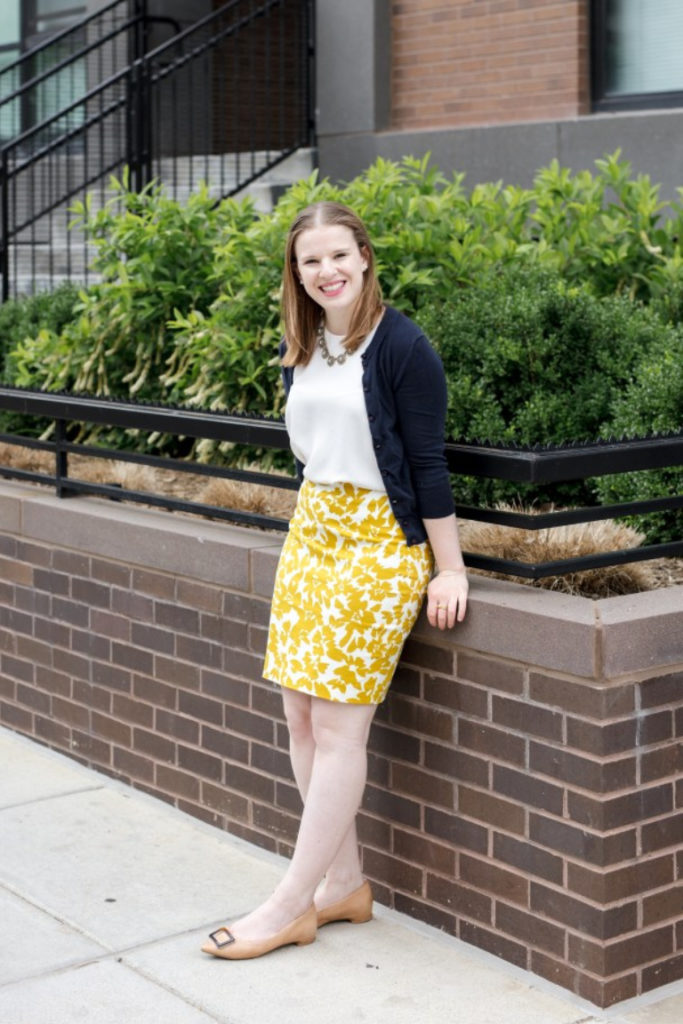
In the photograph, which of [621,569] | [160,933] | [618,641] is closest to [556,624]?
[618,641]

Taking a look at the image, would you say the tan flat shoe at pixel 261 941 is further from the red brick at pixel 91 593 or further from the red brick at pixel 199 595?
the red brick at pixel 91 593

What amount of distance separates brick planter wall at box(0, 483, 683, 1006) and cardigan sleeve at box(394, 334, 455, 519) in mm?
286

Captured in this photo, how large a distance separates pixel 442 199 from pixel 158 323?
4.60ft

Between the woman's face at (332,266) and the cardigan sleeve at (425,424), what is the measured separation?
209mm

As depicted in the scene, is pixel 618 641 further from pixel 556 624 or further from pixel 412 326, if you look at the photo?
pixel 412 326

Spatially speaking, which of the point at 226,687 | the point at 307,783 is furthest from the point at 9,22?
the point at 307,783

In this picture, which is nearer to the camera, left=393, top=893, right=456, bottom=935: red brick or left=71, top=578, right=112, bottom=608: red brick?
left=393, top=893, right=456, bottom=935: red brick

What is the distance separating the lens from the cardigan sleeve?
3.74m

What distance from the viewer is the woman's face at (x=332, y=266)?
12.4 feet

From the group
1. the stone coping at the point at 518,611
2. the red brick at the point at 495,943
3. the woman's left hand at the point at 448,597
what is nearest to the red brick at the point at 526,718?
the stone coping at the point at 518,611

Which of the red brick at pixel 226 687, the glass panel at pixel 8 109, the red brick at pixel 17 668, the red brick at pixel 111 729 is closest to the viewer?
the red brick at pixel 226 687

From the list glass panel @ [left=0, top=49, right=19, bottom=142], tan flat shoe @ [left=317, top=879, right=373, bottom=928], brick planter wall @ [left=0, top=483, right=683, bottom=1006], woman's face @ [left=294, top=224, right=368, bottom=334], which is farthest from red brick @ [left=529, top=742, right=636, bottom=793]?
glass panel @ [left=0, top=49, right=19, bottom=142]

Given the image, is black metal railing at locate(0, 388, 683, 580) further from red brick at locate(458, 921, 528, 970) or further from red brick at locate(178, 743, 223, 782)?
red brick at locate(458, 921, 528, 970)

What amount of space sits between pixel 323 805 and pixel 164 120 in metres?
8.66
